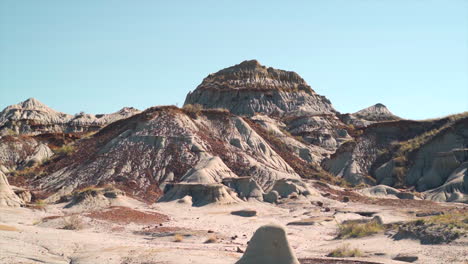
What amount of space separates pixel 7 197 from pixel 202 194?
20.1 meters

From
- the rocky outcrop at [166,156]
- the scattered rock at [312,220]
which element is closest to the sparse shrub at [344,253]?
the scattered rock at [312,220]

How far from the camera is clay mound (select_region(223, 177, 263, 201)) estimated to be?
5841cm

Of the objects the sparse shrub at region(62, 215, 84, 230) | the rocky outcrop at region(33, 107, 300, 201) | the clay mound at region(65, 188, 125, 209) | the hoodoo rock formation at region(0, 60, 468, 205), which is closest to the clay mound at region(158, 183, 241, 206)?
the hoodoo rock formation at region(0, 60, 468, 205)

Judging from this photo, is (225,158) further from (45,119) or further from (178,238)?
(45,119)

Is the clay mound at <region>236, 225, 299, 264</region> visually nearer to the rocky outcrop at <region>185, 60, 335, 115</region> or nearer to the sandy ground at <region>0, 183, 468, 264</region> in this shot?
the sandy ground at <region>0, 183, 468, 264</region>

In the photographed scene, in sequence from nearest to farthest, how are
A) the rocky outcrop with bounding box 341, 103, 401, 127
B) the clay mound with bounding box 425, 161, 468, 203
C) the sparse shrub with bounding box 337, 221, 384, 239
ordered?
the sparse shrub with bounding box 337, 221, 384, 239, the clay mound with bounding box 425, 161, 468, 203, the rocky outcrop with bounding box 341, 103, 401, 127

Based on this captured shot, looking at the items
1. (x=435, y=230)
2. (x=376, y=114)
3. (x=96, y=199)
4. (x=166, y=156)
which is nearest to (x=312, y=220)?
(x=435, y=230)

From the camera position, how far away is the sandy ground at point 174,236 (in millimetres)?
25328

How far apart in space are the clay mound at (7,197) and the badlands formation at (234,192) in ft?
0.49

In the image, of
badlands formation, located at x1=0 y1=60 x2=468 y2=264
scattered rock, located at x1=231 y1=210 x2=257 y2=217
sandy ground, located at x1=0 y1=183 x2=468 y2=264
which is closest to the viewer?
sandy ground, located at x1=0 y1=183 x2=468 y2=264

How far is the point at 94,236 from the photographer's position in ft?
107

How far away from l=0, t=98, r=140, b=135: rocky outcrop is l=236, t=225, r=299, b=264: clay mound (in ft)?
350

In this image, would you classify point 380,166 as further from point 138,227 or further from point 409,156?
point 138,227

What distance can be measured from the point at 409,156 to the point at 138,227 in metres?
53.0
